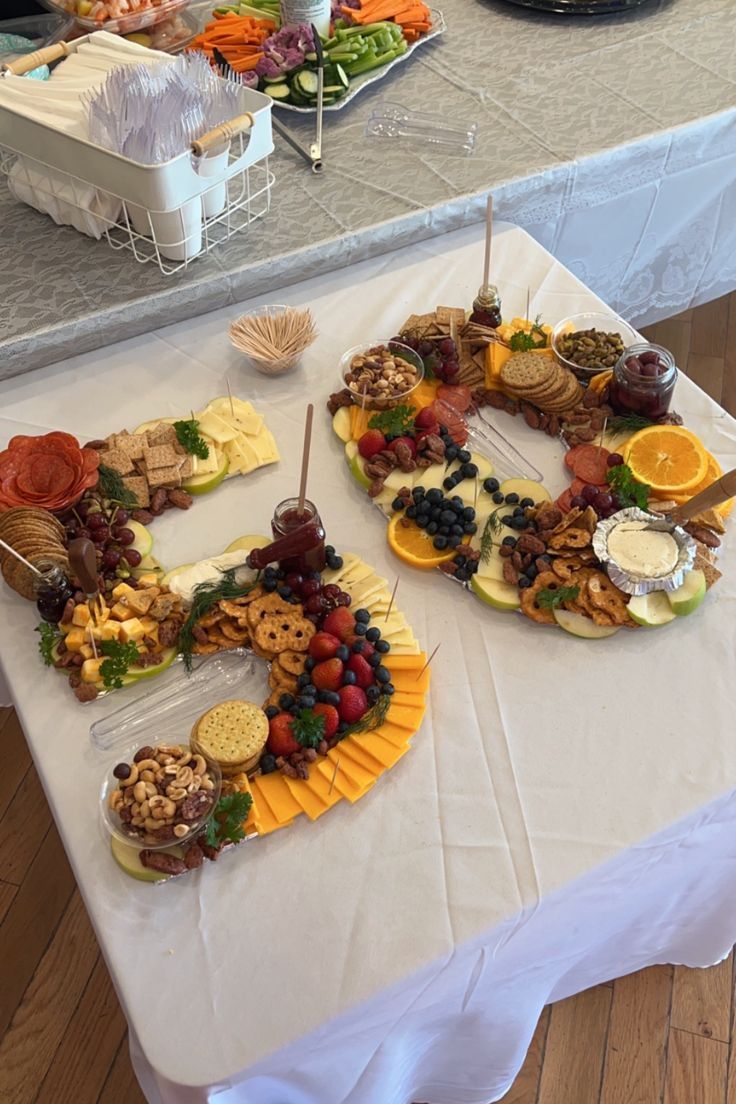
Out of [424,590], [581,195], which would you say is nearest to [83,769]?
[424,590]

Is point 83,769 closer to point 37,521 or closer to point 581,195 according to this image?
point 37,521

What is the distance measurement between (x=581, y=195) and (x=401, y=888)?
1542 mm

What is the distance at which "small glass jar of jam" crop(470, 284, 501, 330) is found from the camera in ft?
5.18

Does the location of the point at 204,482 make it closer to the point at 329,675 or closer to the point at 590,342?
the point at 329,675

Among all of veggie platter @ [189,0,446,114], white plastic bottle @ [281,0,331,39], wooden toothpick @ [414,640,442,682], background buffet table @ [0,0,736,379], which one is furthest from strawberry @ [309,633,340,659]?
white plastic bottle @ [281,0,331,39]

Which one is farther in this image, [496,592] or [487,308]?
[487,308]

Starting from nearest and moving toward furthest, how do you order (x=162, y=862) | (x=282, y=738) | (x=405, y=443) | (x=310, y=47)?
1. (x=162, y=862)
2. (x=282, y=738)
3. (x=405, y=443)
4. (x=310, y=47)

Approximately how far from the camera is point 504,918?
3.31 ft

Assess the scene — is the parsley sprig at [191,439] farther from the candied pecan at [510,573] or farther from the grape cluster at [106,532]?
the candied pecan at [510,573]

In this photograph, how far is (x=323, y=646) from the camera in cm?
118

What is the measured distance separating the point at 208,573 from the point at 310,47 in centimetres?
132

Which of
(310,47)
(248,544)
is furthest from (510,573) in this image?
(310,47)

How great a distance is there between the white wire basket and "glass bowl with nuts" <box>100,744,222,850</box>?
959mm

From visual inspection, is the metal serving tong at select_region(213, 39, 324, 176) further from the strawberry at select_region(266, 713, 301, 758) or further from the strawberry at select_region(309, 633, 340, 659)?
the strawberry at select_region(266, 713, 301, 758)
